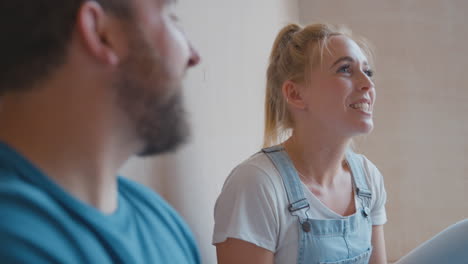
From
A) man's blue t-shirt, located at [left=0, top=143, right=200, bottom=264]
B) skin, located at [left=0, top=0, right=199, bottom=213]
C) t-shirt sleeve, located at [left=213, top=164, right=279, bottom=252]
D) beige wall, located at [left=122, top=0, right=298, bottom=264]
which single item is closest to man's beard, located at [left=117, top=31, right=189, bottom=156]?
skin, located at [left=0, top=0, right=199, bottom=213]

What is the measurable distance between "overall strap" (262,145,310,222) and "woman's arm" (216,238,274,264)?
0.12 metres

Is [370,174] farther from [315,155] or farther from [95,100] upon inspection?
[95,100]

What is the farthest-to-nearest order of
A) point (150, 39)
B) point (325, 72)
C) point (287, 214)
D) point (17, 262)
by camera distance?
point (325, 72) < point (287, 214) < point (150, 39) < point (17, 262)

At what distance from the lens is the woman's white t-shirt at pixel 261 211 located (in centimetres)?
96

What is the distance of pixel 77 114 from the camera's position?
0.46m

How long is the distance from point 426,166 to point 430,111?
0.25m

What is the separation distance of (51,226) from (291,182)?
697 mm

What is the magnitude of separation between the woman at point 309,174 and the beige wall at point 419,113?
80cm

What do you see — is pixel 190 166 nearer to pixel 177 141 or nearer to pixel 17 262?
pixel 177 141

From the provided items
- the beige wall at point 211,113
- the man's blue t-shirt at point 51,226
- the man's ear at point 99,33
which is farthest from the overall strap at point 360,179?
the man's ear at point 99,33

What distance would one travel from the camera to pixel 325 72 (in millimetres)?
1127

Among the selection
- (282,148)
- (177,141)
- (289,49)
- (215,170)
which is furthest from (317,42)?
(177,141)

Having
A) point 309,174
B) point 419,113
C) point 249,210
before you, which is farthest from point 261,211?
point 419,113

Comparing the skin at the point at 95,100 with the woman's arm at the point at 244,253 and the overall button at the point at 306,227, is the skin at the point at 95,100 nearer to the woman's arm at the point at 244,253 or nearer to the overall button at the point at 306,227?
the woman's arm at the point at 244,253
